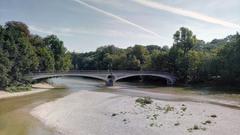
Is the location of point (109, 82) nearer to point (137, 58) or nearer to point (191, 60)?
point (191, 60)

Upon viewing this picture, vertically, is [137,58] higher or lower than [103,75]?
higher

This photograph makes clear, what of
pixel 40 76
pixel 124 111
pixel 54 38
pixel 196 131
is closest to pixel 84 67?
pixel 54 38

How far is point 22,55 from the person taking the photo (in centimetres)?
7538

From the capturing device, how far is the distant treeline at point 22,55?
66631mm

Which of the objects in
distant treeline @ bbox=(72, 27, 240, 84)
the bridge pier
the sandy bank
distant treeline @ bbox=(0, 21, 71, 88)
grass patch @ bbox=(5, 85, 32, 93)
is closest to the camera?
the sandy bank

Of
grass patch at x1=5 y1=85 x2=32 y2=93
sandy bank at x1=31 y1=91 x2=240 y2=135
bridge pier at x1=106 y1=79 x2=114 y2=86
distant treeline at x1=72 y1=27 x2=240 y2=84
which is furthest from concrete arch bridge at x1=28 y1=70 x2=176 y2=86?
sandy bank at x1=31 y1=91 x2=240 y2=135

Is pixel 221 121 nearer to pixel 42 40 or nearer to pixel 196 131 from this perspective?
pixel 196 131

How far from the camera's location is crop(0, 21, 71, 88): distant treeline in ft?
219

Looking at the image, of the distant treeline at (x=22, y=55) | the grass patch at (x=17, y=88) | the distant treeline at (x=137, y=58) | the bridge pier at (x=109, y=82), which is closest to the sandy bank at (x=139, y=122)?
the grass patch at (x=17, y=88)

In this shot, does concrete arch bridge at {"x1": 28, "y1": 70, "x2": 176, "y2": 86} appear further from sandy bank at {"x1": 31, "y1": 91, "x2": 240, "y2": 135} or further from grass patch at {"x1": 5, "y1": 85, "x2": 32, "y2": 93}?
sandy bank at {"x1": 31, "y1": 91, "x2": 240, "y2": 135}

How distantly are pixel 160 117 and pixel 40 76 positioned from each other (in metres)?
58.0

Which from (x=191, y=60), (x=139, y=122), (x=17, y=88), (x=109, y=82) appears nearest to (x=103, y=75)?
(x=109, y=82)

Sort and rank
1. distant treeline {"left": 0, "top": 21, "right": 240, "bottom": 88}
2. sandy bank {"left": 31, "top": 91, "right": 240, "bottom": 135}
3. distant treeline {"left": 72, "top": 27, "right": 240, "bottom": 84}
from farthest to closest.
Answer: distant treeline {"left": 72, "top": 27, "right": 240, "bottom": 84}
distant treeline {"left": 0, "top": 21, "right": 240, "bottom": 88}
sandy bank {"left": 31, "top": 91, "right": 240, "bottom": 135}

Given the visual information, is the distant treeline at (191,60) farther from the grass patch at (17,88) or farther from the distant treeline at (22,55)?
the grass patch at (17,88)
